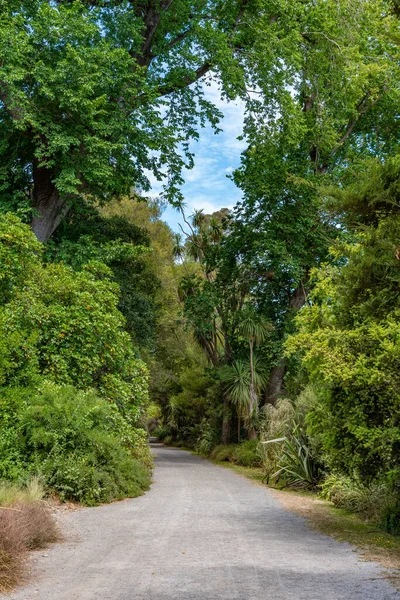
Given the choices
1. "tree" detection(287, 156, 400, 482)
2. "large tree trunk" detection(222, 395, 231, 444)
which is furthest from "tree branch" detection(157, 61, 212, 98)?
"large tree trunk" detection(222, 395, 231, 444)

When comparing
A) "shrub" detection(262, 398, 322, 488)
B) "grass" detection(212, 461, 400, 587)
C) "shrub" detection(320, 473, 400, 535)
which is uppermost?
"shrub" detection(262, 398, 322, 488)

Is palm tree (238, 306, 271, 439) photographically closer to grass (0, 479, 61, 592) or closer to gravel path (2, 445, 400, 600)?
gravel path (2, 445, 400, 600)

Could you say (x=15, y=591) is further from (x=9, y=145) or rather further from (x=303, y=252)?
(x=303, y=252)

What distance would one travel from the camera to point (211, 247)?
2888 centimetres

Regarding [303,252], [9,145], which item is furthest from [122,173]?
[303,252]

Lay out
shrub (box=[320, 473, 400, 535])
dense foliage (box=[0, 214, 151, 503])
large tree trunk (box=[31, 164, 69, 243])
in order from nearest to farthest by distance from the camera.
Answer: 1. shrub (box=[320, 473, 400, 535])
2. dense foliage (box=[0, 214, 151, 503])
3. large tree trunk (box=[31, 164, 69, 243])

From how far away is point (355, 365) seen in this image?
8555mm

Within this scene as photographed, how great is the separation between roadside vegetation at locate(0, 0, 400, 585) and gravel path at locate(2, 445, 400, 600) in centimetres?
98

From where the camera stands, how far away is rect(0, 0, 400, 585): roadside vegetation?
9281 mm

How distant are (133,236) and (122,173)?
527cm

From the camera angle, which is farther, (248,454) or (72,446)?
(248,454)

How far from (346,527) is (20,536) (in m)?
5.78

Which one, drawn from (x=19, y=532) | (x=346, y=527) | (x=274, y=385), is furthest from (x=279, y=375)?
(x=19, y=532)

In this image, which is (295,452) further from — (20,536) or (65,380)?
(20,536)
